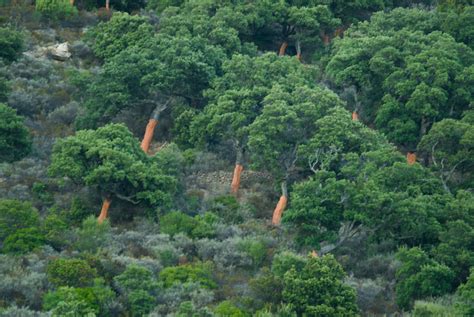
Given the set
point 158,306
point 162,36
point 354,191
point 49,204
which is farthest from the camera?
point 162,36

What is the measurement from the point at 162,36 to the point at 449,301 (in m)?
23.7

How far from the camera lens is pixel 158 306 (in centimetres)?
4481

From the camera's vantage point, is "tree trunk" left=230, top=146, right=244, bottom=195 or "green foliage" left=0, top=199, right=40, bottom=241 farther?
"tree trunk" left=230, top=146, right=244, bottom=195

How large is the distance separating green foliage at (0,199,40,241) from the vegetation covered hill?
0.10m

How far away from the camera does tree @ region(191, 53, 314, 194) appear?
187ft

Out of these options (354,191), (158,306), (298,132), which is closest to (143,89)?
(298,132)

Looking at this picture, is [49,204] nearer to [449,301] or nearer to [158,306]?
[158,306]

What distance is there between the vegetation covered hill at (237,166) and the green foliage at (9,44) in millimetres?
108

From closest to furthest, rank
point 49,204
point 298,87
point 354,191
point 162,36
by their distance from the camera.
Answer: point 354,191 → point 49,204 → point 298,87 → point 162,36

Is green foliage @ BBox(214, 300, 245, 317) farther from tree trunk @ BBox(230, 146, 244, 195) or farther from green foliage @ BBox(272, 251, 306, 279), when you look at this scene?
tree trunk @ BBox(230, 146, 244, 195)

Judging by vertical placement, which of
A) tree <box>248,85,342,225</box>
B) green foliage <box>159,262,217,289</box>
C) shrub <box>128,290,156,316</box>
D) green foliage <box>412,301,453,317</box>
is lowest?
shrub <box>128,290,156,316</box>

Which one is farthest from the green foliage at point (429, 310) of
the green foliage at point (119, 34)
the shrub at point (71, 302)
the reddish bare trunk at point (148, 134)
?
the green foliage at point (119, 34)

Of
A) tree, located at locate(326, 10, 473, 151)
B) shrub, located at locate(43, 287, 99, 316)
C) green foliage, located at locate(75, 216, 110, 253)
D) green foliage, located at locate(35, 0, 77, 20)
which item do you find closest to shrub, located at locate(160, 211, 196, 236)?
green foliage, located at locate(75, 216, 110, 253)

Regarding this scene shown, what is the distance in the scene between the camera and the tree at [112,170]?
51.8 m
